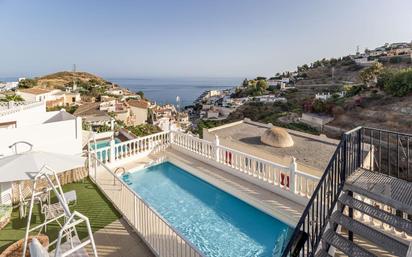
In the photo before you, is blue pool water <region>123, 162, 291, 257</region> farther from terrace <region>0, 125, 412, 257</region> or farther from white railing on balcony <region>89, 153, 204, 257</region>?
white railing on balcony <region>89, 153, 204, 257</region>

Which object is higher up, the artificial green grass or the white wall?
the white wall

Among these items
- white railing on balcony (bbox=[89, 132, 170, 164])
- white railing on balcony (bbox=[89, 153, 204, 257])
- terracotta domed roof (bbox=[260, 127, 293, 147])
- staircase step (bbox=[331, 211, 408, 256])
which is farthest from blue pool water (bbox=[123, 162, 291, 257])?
terracotta domed roof (bbox=[260, 127, 293, 147])

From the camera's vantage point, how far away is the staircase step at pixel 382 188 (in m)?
3.11

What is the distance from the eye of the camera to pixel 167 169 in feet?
31.7

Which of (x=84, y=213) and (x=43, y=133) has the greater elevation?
(x=43, y=133)

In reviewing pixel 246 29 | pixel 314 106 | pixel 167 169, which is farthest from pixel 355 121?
pixel 167 169

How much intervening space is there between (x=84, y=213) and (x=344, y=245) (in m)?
5.51

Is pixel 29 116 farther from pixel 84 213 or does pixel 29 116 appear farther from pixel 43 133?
pixel 84 213

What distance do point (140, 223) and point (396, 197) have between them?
170 inches

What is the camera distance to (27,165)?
4.73m

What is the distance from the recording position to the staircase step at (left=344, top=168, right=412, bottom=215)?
3113mm

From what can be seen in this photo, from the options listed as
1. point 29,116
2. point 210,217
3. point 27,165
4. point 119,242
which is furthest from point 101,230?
point 29,116

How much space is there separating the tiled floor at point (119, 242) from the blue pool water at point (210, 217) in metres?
1.24

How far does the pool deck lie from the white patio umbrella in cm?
417
